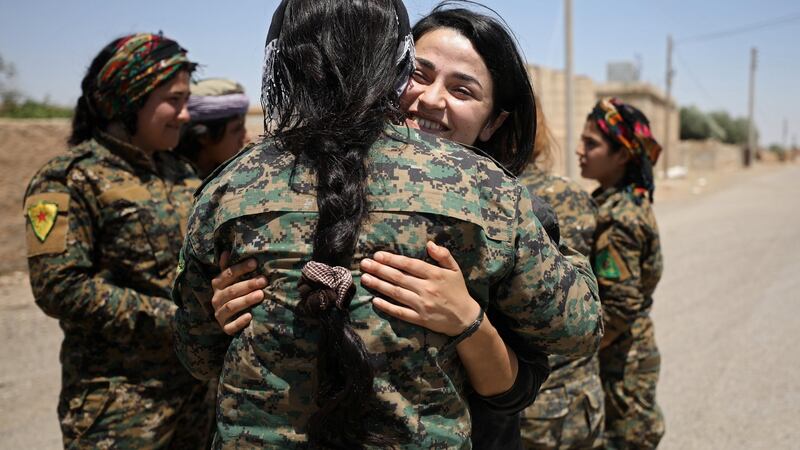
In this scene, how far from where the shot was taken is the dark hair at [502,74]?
172 cm

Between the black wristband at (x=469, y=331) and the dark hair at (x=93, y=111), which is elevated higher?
the dark hair at (x=93, y=111)

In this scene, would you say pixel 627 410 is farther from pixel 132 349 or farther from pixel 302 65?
pixel 302 65

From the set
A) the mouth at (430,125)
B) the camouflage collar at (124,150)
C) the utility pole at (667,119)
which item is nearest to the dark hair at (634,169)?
the mouth at (430,125)

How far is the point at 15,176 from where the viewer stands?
24.0 feet

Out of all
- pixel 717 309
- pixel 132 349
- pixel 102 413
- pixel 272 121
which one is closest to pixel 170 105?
pixel 132 349

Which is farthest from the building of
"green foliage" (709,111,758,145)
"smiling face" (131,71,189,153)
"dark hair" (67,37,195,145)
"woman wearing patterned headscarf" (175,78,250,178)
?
"green foliage" (709,111,758,145)

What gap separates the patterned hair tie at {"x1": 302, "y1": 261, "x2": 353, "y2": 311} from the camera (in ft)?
3.66

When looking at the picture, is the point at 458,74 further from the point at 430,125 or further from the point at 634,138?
the point at 634,138

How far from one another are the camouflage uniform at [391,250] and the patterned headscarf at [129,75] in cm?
144

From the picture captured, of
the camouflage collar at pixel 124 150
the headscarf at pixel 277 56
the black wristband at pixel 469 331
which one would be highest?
the headscarf at pixel 277 56

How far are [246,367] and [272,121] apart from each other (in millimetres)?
498

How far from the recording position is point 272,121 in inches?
55.0

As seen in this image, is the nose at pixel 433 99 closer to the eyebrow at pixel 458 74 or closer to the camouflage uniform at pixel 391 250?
the eyebrow at pixel 458 74

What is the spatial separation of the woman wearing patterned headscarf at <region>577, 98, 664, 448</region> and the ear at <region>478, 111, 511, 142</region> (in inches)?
44.6
